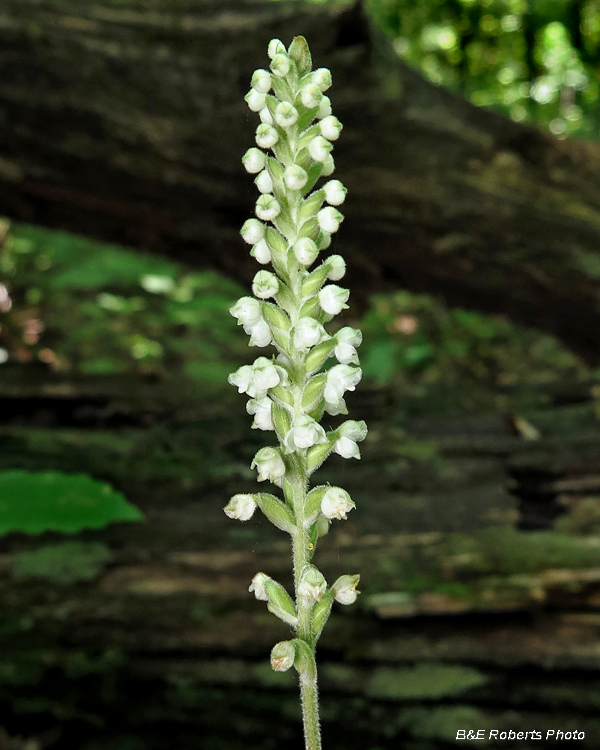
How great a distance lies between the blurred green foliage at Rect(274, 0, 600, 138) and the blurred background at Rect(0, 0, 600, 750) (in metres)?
11.3

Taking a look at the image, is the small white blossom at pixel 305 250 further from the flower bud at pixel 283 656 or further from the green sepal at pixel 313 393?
the flower bud at pixel 283 656

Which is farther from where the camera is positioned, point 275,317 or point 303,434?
point 275,317

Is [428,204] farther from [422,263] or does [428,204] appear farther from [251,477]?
[251,477]

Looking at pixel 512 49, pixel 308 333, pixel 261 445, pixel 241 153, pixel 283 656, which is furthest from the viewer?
pixel 512 49

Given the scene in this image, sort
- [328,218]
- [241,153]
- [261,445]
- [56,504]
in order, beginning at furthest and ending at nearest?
[241,153] < [261,445] < [56,504] < [328,218]

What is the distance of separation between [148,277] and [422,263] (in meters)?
3.92

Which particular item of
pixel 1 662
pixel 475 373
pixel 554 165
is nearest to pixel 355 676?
pixel 1 662

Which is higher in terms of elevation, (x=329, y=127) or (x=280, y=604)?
(x=329, y=127)

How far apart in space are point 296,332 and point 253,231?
281 mm

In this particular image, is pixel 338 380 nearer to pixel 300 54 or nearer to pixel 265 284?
pixel 265 284

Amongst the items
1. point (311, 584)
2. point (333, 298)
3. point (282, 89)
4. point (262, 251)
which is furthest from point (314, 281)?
point (311, 584)

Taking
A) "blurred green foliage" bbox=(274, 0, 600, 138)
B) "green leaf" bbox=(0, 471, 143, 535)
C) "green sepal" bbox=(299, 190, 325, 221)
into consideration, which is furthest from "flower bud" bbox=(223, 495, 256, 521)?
"blurred green foliage" bbox=(274, 0, 600, 138)

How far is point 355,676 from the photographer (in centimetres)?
296

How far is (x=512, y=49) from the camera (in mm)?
16547
